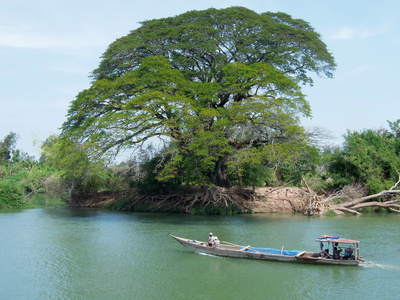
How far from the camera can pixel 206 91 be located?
26.7 metres

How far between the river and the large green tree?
5.22 meters

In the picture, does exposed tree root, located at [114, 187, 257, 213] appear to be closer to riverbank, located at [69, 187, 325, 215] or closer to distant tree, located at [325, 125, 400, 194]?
riverbank, located at [69, 187, 325, 215]

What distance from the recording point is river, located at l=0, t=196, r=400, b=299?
11.6 m

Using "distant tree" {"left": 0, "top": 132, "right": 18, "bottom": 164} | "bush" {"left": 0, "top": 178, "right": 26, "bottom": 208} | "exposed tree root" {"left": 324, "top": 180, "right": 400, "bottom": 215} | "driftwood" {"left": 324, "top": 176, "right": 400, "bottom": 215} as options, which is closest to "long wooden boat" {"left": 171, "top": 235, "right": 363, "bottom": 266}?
"driftwood" {"left": 324, "top": 176, "right": 400, "bottom": 215}

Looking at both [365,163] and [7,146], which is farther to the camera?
[7,146]

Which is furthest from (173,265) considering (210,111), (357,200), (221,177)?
(357,200)

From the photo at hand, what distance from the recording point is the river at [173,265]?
1157 centimetres

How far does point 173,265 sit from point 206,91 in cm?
1476

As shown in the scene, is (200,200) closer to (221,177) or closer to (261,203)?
(221,177)

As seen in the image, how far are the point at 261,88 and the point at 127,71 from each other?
9.91 meters

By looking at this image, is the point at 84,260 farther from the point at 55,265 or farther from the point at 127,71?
the point at 127,71

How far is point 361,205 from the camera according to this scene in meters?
29.7

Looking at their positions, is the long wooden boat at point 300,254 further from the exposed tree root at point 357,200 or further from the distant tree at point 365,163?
the distant tree at point 365,163

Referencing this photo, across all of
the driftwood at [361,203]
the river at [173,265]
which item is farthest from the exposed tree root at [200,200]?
the driftwood at [361,203]
